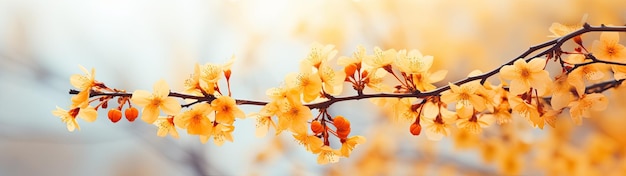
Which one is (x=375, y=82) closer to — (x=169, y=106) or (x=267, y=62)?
(x=169, y=106)

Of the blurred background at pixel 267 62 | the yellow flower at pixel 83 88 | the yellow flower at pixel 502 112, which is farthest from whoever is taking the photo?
the blurred background at pixel 267 62

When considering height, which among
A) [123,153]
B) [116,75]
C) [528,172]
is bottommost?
[528,172]

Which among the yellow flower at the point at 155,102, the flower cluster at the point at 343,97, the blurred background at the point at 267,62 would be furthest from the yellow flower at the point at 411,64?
the blurred background at the point at 267,62

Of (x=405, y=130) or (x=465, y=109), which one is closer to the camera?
(x=465, y=109)

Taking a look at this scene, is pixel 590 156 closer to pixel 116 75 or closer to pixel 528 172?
pixel 528 172

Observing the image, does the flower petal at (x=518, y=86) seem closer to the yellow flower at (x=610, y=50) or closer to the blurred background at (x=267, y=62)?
the yellow flower at (x=610, y=50)

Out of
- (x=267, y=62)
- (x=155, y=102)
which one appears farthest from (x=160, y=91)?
(x=267, y=62)

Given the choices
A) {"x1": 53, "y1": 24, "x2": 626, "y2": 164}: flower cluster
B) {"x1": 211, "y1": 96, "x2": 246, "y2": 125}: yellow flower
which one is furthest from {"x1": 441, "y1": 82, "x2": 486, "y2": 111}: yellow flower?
{"x1": 211, "y1": 96, "x2": 246, "y2": 125}: yellow flower

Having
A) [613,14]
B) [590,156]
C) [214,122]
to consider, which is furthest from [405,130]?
[214,122]
